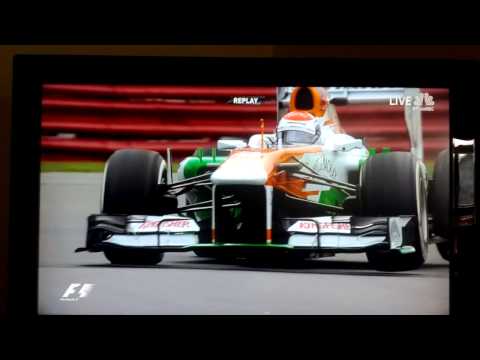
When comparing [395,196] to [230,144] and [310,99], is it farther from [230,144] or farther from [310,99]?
A: [230,144]

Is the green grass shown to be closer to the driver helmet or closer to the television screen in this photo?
the television screen

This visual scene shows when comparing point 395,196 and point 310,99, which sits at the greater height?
point 310,99

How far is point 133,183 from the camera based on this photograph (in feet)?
9.14

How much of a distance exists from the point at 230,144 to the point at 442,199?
2.97 ft

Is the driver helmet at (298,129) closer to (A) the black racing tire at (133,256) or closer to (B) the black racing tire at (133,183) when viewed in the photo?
(B) the black racing tire at (133,183)

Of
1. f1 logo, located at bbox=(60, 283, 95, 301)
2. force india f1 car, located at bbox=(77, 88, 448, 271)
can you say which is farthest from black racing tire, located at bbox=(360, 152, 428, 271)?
f1 logo, located at bbox=(60, 283, 95, 301)

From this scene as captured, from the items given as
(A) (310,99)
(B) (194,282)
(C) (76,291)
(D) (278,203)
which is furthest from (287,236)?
(C) (76,291)

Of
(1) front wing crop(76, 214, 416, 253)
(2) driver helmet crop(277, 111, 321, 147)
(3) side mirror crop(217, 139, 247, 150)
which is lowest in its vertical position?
(1) front wing crop(76, 214, 416, 253)

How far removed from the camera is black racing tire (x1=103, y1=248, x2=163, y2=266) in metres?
2.77

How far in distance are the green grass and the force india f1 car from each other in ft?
0.15
